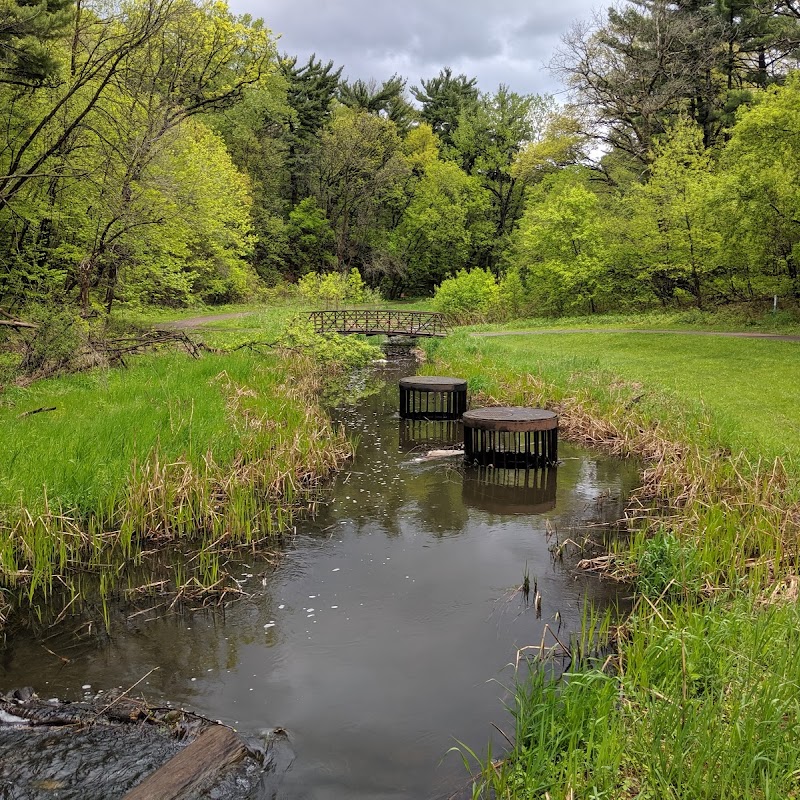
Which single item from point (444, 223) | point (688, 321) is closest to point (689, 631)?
point (688, 321)

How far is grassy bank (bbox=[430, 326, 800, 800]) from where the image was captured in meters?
3.61

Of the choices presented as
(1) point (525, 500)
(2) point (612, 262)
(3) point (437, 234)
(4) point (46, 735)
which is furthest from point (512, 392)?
(3) point (437, 234)

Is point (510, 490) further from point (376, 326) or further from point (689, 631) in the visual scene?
point (376, 326)

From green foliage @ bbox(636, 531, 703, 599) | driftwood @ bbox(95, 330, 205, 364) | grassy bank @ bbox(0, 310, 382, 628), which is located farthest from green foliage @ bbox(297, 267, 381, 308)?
green foliage @ bbox(636, 531, 703, 599)

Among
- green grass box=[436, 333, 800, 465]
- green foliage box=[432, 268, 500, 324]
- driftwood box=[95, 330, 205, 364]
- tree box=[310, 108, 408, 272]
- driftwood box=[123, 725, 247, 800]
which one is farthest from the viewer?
tree box=[310, 108, 408, 272]

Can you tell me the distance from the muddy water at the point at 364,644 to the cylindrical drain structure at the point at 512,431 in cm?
207

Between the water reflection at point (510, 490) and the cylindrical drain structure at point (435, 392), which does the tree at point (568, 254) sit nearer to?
the cylindrical drain structure at point (435, 392)

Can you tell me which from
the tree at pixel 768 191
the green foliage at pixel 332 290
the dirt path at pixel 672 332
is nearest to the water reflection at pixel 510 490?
the dirt path at pixel 672 332

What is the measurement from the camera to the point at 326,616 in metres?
6.53

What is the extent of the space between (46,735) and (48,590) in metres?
2.53

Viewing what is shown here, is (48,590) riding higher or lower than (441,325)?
lower

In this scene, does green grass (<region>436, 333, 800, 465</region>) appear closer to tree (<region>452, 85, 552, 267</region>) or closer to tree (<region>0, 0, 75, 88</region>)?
tree (<region>0, 0, 75, 88</region>)

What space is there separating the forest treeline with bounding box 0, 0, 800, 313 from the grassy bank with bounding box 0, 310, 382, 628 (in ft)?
15.1

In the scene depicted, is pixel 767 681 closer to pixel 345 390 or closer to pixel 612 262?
pixel 345 390
